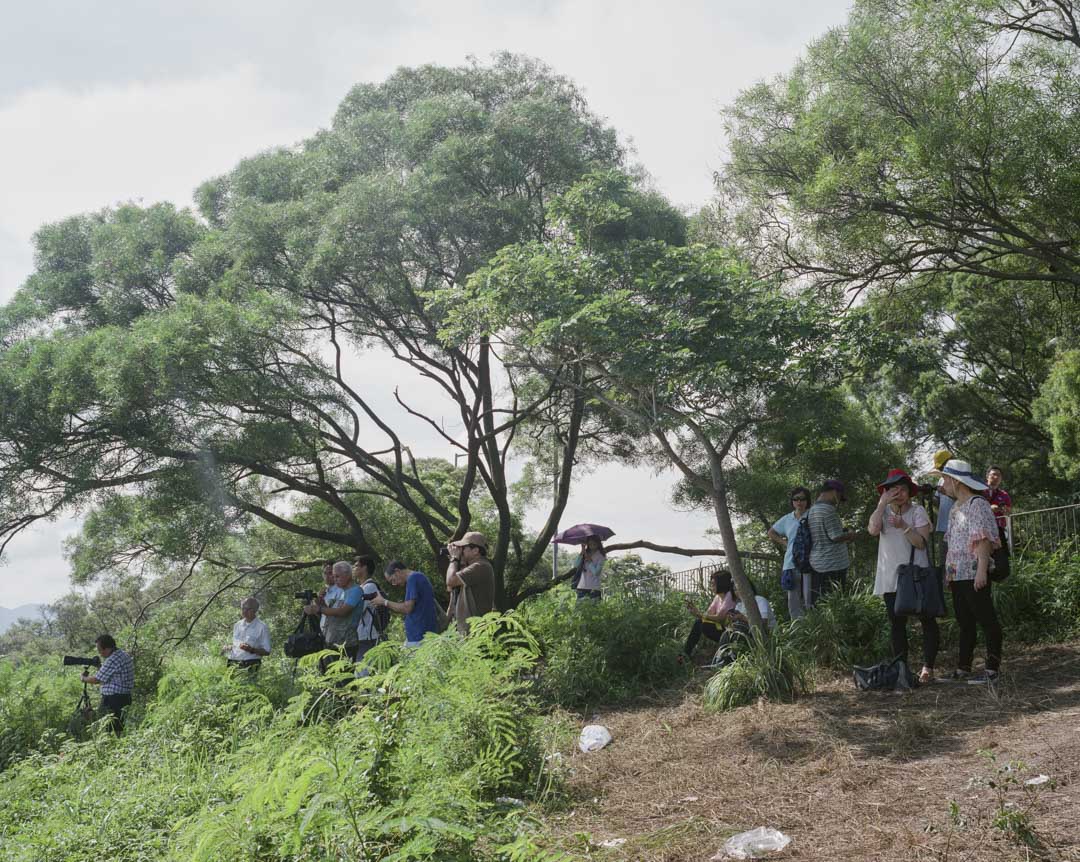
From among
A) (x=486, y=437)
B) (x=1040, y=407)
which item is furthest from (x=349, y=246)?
(x=1040, y=407)

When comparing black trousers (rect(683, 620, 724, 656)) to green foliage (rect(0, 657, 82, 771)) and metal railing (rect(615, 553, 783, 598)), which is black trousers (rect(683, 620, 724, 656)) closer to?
metal railing (rect(615, 553, 783, 598))

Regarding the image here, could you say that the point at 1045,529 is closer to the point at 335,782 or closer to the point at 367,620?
the point at 367,620

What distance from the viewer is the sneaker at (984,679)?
7068 mm

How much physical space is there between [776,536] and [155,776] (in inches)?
248

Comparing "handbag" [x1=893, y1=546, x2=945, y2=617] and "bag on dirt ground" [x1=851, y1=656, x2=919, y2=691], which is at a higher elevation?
"handbag" [x1=893, y1=546, x2=945, y2=617]

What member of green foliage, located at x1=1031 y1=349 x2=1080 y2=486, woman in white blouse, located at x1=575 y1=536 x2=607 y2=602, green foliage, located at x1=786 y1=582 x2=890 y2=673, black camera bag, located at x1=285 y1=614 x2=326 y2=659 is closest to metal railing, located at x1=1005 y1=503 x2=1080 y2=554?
green foliage, located at x1=786 y1=582 x2=890 y2=673

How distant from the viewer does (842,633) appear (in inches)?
342

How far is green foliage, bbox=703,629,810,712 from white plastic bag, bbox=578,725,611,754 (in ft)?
3.01

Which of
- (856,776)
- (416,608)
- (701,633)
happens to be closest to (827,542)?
(701,633)

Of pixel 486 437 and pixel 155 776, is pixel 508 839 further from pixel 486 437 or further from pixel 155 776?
pixel 486 437

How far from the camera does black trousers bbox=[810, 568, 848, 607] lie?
9.42 metres

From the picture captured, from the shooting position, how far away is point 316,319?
1591 centimetres

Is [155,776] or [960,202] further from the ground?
[960,202]

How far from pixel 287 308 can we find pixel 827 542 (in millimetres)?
8038
